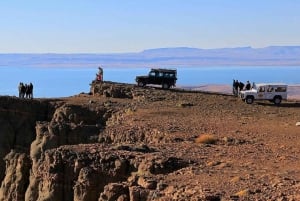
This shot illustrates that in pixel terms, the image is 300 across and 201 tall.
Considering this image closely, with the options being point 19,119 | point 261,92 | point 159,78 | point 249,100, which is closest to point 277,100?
point 261,92

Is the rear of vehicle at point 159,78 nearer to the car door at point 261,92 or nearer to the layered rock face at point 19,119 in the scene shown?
the car door at point 261,92

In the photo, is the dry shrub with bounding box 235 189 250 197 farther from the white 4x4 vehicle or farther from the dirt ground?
the white 4x4 vehicle

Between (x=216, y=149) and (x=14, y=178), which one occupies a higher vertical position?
(x=216, y=149)

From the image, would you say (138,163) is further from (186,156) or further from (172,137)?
(172,137)

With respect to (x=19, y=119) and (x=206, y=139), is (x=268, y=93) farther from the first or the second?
(x=206, y=139)

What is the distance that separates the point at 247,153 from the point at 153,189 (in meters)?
6.79

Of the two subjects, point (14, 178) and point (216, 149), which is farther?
point (14, 178)

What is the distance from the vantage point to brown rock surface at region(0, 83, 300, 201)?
17.7m

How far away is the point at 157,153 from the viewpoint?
22.2 meters

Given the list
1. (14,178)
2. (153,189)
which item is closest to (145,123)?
(14,178)

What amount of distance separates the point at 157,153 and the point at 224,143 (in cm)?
489

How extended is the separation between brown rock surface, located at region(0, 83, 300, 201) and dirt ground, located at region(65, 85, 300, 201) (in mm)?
31

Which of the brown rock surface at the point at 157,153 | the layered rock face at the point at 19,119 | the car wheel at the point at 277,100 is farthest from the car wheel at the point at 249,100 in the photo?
the layered rock face at the point at 19,119

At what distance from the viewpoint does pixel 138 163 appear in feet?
67.2
